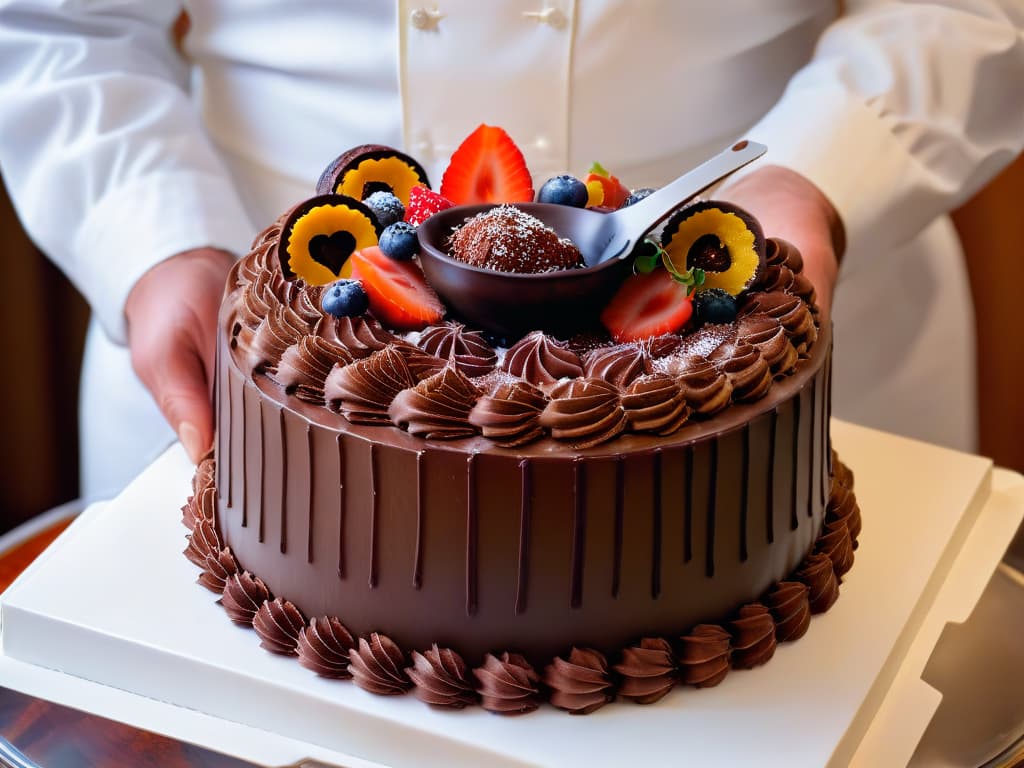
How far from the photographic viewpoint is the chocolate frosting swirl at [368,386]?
1.29 m

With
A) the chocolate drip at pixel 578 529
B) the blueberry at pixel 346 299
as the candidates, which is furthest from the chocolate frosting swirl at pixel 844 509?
the blueberry at pixel 346 299

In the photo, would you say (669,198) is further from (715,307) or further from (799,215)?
(799,215)

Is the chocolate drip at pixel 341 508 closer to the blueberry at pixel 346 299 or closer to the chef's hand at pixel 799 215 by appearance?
the blueberry at pixel 346 299

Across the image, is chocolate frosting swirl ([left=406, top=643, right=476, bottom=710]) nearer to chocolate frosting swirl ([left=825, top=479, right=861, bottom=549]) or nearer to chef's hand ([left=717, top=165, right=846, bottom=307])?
chocolate frosting swirl ([left=825, top=479, right=861, bottom=549])

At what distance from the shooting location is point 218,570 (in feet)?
4.95

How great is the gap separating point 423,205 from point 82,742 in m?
0.76

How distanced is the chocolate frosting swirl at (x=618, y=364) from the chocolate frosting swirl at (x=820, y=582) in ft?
1.20

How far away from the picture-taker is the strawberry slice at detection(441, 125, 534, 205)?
161 cm

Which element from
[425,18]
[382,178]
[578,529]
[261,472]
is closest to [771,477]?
[578,529]

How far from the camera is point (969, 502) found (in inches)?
69.0

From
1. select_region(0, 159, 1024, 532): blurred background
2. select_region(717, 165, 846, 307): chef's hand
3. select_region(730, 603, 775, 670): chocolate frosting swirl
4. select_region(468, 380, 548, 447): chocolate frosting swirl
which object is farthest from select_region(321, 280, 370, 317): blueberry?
select_region(0, 159, 1024, 532): blurred background

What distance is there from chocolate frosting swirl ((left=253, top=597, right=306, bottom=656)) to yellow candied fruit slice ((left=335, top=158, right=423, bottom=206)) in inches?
22.4

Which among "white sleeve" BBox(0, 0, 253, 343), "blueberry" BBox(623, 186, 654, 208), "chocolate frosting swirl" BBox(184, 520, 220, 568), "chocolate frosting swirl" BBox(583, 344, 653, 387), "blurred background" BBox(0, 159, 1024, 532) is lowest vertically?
"blurred background" BBox(0, 159, 1024, 532)

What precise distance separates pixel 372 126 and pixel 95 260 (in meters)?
0.53
